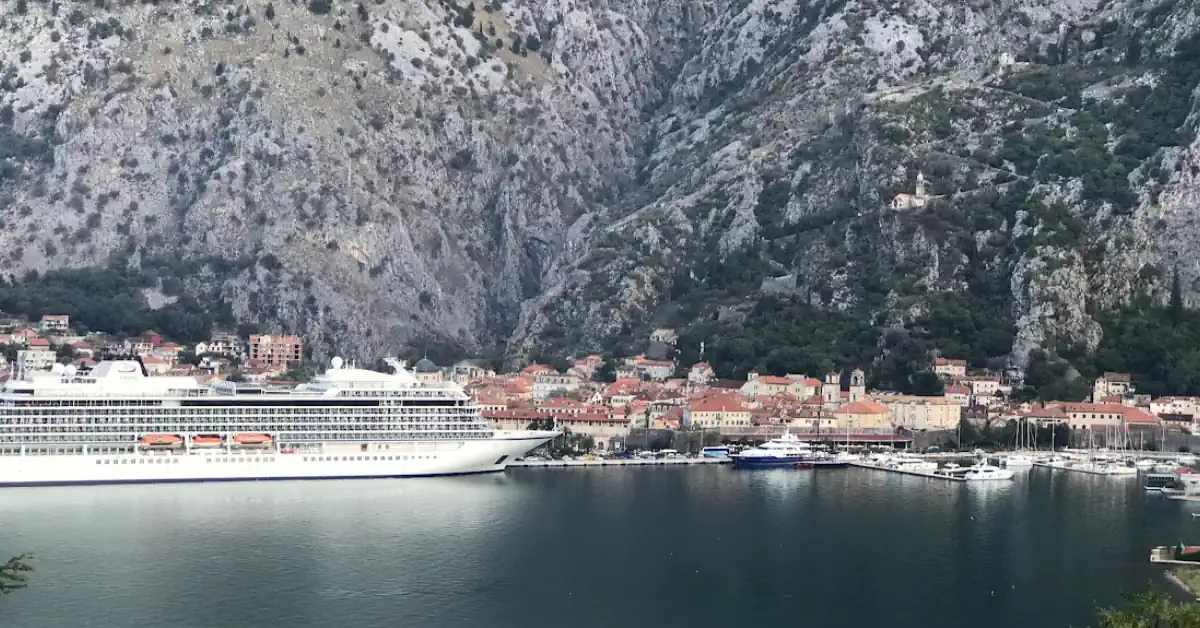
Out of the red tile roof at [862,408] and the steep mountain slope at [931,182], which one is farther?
the steep mountain slope at [931,182]

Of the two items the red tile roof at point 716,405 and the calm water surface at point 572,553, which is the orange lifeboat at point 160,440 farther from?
the red tile roof at point 716,405

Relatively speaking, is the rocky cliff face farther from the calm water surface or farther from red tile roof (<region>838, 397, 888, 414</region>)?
the calm water surface

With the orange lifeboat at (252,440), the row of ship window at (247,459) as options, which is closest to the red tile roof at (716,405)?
the row of ship window at (247,459)

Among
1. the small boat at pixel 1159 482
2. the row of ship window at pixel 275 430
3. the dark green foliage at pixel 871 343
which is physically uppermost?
the dark green foliage at pixel 871 343

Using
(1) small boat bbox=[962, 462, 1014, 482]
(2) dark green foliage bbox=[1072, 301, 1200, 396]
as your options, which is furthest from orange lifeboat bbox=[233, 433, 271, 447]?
(2) dark green foliage bbox=[1072, 301, 1200, 396]

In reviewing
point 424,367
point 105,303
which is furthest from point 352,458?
point 105,303

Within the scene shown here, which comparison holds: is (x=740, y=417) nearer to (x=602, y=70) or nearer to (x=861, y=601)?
(x=861, y=601)
